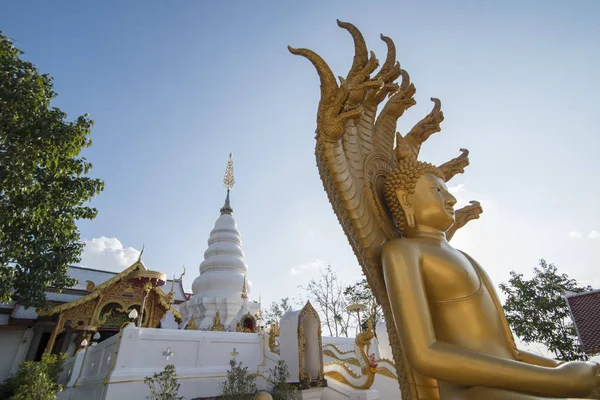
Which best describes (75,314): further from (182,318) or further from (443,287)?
(443,287)

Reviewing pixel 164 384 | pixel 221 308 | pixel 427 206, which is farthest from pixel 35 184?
pixel 221 308

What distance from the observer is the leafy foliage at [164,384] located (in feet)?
25.1

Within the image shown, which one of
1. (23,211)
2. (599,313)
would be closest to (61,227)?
(23,211)

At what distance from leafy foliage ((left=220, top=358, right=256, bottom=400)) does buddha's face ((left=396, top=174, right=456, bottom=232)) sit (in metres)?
8.14

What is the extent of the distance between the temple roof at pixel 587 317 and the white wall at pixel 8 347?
26651 mm

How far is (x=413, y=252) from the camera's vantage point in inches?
81.3

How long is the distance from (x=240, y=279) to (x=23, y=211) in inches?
497

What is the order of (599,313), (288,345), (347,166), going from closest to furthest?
(347,166) < (288,345) < (599,313)

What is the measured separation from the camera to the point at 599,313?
44.7ft

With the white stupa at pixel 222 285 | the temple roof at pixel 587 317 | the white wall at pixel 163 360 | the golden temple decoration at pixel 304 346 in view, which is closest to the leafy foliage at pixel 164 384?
the white wall at pixel 163 360

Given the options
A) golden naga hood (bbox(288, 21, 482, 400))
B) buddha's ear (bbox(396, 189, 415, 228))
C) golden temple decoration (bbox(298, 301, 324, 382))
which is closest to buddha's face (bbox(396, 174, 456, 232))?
buddha's ear (bbox(396, 189, 415, 228))

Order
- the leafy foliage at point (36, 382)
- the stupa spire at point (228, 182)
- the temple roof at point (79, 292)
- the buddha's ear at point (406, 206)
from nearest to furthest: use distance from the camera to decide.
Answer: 1. the buddha's ear at point (406, 206)
2. the leafy foliage at point (36, 382)
3. the temple roof at point (79, 292)
4. the stupa spire at point (228, 182)

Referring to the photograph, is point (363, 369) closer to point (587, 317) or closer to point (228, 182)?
point (587, 317)

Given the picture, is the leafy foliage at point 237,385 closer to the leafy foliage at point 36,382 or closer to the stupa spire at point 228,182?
the leafy foliage at point 36,382
